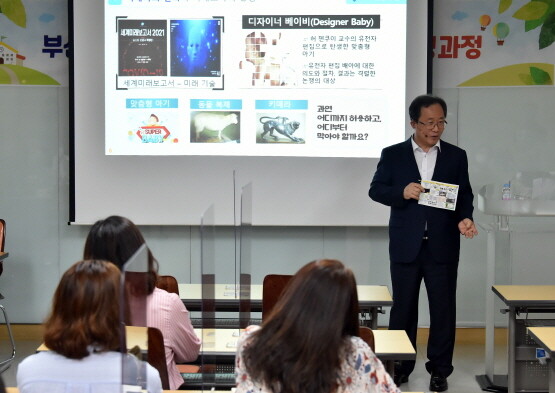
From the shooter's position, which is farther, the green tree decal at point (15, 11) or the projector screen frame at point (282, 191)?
the green tree decal at point (15, 11)

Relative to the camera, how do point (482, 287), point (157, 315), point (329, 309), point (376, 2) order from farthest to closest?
point (482, 287) < point (376, 2) < point (157, 315) < point (329, 309)

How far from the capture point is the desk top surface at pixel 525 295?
4367 mm

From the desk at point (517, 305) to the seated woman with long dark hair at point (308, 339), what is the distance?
2.46 m

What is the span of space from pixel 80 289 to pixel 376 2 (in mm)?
4022

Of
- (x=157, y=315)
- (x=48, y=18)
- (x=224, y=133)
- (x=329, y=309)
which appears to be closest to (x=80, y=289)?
(x=329, y=309)

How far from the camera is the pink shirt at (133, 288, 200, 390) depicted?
10.6 feet

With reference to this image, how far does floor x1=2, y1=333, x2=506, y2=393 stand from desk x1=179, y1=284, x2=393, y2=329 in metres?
0.77

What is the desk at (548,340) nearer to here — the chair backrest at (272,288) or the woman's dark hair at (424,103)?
the chair backrest at (272,288)

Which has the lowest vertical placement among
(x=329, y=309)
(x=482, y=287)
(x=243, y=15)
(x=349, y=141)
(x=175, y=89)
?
(x=482, y=287)

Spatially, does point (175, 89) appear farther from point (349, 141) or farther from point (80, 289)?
point (80, 289)

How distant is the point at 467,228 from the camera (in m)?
4.65

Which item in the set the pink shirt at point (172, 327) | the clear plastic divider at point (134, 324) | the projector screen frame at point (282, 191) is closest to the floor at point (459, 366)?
the projector screen frame at point (282, 191)

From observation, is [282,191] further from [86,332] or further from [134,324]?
[134,324]

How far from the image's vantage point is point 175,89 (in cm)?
585
